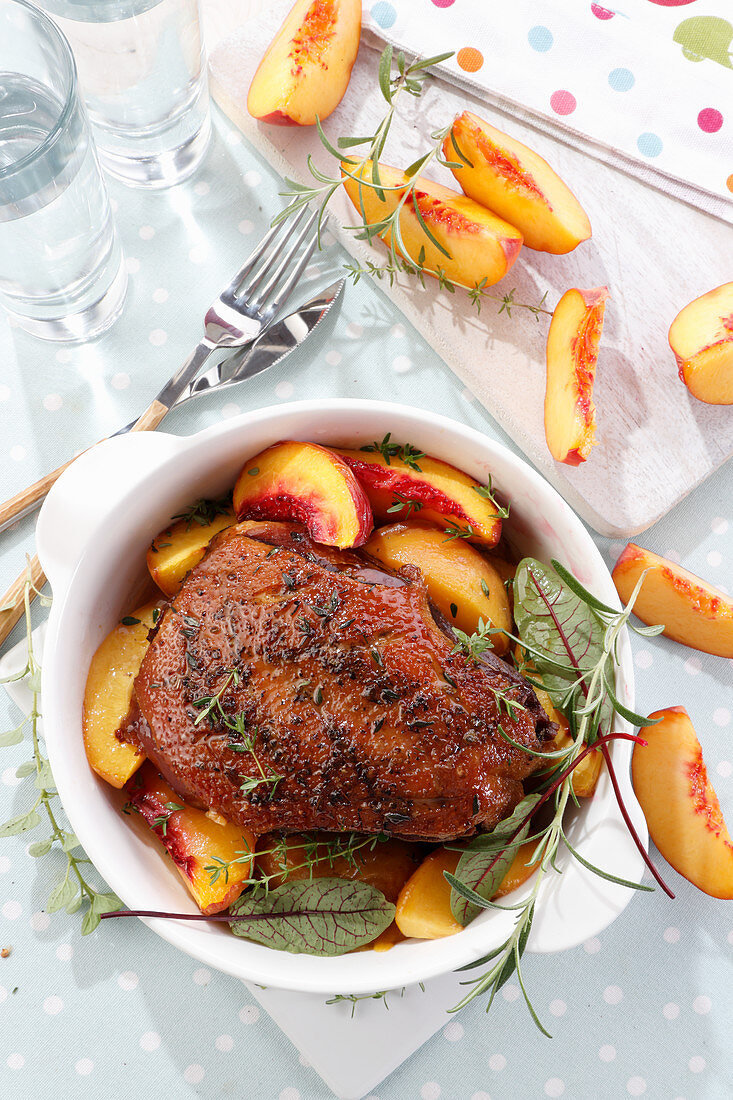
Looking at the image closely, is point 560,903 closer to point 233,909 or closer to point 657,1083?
point 233,909

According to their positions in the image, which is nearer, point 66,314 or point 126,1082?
point 126,1082

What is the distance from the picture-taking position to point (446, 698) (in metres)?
1.07

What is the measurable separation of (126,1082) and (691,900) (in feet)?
3.40

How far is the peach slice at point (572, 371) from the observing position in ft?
4.85

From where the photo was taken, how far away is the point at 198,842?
115cm

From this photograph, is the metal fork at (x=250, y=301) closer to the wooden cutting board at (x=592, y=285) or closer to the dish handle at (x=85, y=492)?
the wooden cutting board at (x=592, y=285)

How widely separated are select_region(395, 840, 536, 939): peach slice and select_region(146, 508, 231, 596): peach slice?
0.53 metres

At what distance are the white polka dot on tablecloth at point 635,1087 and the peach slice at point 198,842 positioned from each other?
0.87 metres

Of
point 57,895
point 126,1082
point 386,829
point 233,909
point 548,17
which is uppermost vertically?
point 548,17

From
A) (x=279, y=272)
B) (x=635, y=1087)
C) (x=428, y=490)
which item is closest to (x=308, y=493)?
(x=428, y=490)

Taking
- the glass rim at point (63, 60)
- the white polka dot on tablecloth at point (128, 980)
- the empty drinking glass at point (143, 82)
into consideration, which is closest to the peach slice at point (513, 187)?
the empty drinking glass at point (143, 82)

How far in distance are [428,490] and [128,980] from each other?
1.01 metres

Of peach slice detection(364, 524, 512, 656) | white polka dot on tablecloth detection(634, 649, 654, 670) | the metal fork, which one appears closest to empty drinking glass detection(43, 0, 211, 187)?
the metal fork

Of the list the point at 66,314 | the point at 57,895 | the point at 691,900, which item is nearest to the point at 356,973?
the point at 57,895
